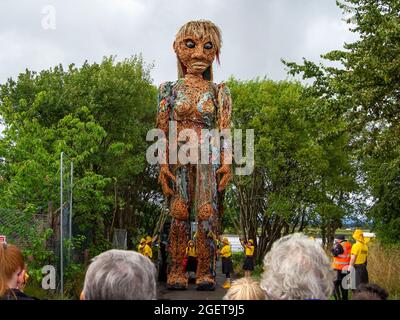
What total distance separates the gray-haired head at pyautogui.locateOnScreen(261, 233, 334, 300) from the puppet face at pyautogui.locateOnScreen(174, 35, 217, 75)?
8.46 m

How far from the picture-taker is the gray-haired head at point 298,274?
3.10 meters

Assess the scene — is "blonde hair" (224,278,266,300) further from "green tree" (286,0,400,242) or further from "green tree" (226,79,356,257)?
"green tree" (226,79,356,257)

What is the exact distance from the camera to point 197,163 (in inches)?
436

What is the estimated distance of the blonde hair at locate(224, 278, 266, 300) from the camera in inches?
119

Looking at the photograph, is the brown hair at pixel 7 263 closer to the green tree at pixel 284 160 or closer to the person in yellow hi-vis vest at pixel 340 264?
the person in yellow hi-vis vest at pixel 340 264

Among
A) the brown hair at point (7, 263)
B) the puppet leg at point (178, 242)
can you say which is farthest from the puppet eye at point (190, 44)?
the brown hair at point (7, 263)

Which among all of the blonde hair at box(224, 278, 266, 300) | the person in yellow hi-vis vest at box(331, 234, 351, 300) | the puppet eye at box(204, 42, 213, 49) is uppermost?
the puppet eye at box(204, 42, 213, 49)

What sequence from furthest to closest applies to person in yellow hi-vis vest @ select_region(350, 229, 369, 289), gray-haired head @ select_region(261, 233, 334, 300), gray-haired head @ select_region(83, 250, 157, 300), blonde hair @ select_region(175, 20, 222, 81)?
blonde hair @ select_region(175, 20, 222, 81)
person in yellow hi-vis vest @ select_region(350, 229, 369, 289)
gray-haired head @ select_region(261, 233, 334, 300)
gray-haired head @ select_region(83, 250, 157, 300)

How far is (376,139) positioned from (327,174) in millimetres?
9090

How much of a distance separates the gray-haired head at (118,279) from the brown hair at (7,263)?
2.36 feet

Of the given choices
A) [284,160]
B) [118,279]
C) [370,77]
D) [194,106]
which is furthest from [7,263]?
[284,160]

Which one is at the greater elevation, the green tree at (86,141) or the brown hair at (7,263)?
the green tree at (86,141)

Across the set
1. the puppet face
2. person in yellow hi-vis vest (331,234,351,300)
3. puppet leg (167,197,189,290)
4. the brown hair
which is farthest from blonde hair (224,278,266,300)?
the puppet face

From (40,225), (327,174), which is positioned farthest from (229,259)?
(327,174)
